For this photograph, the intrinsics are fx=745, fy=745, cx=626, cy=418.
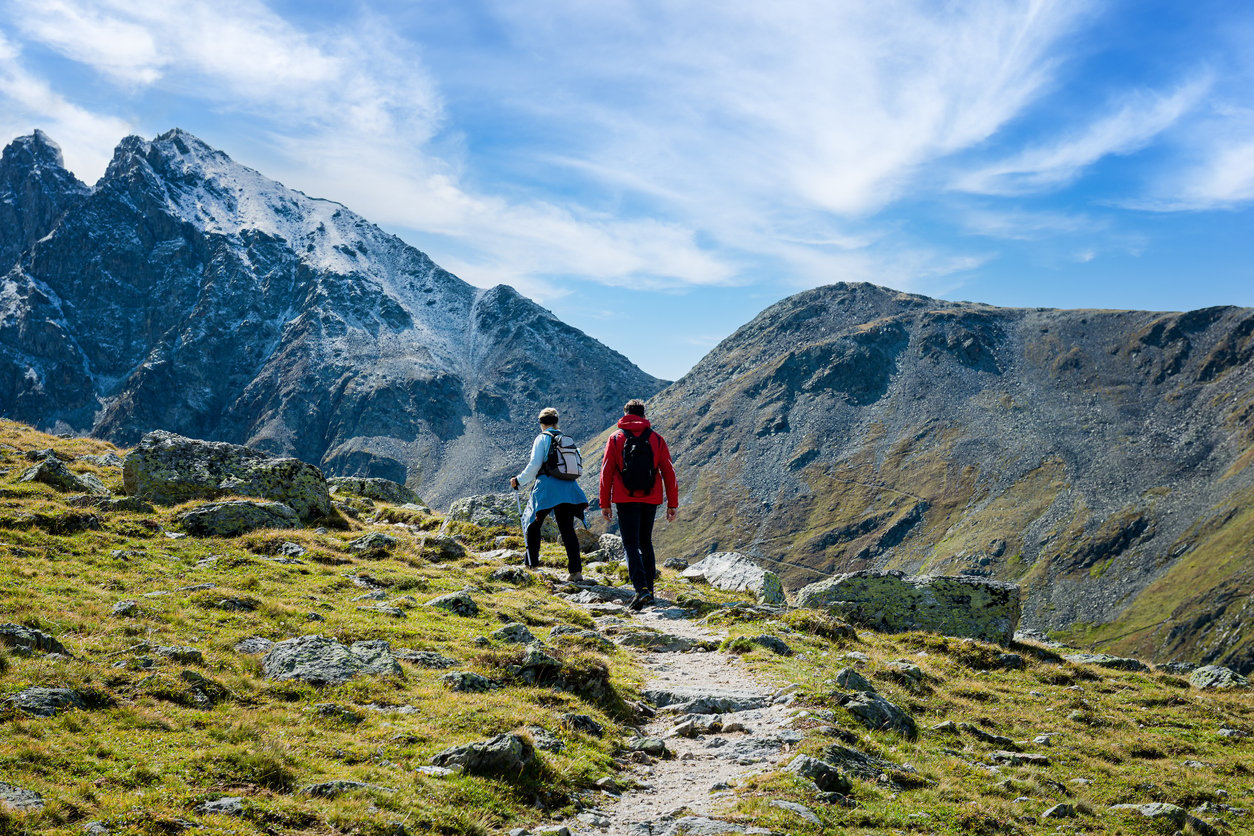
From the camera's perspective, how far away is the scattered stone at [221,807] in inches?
279

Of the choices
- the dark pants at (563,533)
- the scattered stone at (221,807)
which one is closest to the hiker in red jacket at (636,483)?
the dark pants at (563,533)

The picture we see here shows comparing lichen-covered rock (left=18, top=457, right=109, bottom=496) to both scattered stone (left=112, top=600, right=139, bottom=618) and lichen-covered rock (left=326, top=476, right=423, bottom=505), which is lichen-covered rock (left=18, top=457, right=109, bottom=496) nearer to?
scattered stone (left=112, top=600, right=139, bottom=618)

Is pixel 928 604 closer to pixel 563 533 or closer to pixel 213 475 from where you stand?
pixel 563 533

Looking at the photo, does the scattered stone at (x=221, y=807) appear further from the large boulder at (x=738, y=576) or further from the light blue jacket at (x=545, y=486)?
the large boulder at (x=738, y=576)

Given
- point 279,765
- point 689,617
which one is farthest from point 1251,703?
point 279,765

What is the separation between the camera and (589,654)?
1360 centimetres

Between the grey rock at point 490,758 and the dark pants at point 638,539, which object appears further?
the dark pants at point 638,539

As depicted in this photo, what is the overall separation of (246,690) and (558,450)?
11686 millimetres

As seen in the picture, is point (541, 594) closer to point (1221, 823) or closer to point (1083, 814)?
point (1083, 814)

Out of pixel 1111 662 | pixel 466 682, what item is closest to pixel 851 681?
pixel 466 682

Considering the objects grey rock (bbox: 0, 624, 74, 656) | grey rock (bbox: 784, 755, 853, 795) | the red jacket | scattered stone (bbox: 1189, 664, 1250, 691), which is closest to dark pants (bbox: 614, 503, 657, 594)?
the red jacket

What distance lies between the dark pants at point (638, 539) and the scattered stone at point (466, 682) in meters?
7.60

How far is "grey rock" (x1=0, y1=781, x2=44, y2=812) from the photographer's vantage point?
6.44 meters

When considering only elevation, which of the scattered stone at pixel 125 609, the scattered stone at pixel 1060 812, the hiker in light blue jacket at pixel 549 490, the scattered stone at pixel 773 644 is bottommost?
the scattered stone at pixel 1060 812
